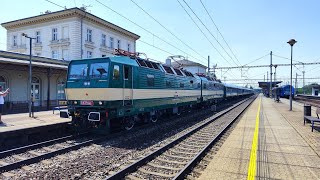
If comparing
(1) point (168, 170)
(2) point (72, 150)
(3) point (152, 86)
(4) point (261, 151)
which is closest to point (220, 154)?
(4) point (261, 151)

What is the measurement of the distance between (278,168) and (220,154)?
1.78 m

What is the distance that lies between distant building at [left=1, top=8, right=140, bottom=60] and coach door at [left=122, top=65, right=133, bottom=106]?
27.4 metres

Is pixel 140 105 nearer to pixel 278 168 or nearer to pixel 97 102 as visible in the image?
pixel 97 102

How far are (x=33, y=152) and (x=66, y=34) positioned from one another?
109 ft

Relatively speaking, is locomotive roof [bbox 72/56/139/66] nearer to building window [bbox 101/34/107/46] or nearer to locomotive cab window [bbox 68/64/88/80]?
locomotive cab window [bbox 68/64/88/80]

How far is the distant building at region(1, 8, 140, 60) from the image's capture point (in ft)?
121

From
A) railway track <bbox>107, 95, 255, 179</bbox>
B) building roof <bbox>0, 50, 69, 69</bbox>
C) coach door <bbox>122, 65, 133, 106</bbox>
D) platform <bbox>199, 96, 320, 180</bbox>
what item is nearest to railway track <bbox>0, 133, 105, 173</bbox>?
coach door <bbox>122, 65, 133, 106</bbox>

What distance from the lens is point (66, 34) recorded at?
3800 cm

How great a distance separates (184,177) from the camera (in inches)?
236

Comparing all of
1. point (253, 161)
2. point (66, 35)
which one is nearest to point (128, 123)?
point (253, 161)

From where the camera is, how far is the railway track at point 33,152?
22.1ft

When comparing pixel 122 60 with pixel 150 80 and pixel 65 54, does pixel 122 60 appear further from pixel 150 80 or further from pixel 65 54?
pixel 65 54

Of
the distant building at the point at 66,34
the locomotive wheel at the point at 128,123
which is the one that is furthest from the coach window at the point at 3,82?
the distant building at the point at 66,34

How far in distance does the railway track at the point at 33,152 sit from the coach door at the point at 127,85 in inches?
79.7
